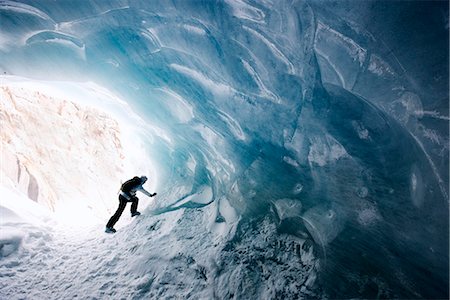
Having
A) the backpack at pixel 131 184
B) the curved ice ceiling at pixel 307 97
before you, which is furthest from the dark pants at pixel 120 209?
the curved ice ceiling at pixel 307 97

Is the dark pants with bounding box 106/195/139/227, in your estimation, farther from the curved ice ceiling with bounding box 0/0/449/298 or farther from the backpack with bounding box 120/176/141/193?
the curved ice ceiling with bounding box 0/0/449/298

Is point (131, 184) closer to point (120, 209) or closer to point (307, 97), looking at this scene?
point (120, 209)

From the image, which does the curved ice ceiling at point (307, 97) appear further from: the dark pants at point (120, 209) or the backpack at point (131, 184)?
the dark pants at point (120, 209)

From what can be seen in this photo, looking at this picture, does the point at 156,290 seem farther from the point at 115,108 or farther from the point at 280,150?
the point at 115,108

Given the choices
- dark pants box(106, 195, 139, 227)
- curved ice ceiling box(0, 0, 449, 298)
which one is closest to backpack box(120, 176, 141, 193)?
dark pants box(106, 195, 139, 227)

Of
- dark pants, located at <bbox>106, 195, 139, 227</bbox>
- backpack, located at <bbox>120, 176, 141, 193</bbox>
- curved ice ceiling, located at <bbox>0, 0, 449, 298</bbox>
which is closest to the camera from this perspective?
curved ice ceiling, located at <bbox>0, 0, 449, 298</bbox>

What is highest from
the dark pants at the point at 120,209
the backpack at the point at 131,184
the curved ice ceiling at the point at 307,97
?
the curved ice ceiling at the point at 307,97

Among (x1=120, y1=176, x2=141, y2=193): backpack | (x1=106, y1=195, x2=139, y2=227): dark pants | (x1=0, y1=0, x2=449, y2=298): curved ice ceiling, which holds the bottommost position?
(x1=106, y1=195, x2=139, y2=227): dark pants

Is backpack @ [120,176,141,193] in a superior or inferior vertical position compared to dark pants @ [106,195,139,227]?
superior
